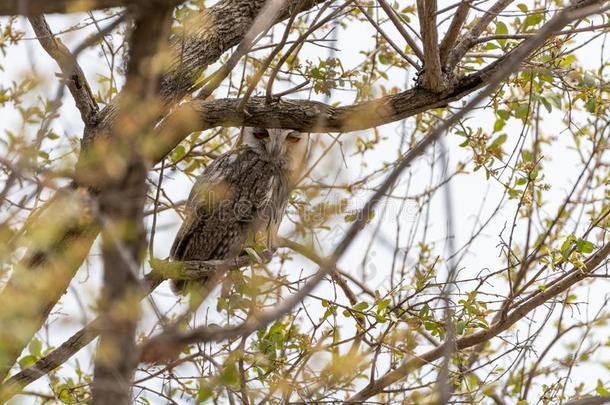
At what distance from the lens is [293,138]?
19.4 feet

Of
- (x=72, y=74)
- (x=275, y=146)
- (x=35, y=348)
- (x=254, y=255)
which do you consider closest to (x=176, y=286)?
(x=35, y=348)

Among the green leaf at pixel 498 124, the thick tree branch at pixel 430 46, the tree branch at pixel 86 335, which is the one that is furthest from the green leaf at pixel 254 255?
the green leaf at pixel 498 124

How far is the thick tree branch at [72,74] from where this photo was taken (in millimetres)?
4156

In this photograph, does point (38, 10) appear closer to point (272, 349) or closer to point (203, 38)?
point (203, 38)

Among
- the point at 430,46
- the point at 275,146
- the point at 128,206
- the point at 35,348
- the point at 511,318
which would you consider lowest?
the point at 128,206

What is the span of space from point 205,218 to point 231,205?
205 millimetres

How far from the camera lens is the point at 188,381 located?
4.71m

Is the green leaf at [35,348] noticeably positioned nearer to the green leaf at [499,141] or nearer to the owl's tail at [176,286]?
the owl's tail at [176,286]

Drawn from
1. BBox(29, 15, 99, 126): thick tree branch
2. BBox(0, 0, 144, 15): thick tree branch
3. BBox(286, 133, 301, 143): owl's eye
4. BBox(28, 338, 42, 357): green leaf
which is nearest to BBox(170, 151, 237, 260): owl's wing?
BBox(286, 133, 301, 143): owl's eye

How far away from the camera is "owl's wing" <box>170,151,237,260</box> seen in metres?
5.61

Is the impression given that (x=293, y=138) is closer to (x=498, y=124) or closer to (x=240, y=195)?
(x=240, y=195)

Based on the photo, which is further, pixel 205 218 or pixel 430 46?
pixel 205 218

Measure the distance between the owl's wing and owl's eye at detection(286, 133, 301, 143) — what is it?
0.41 metres

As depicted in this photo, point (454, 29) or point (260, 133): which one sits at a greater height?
point (260, 133)
